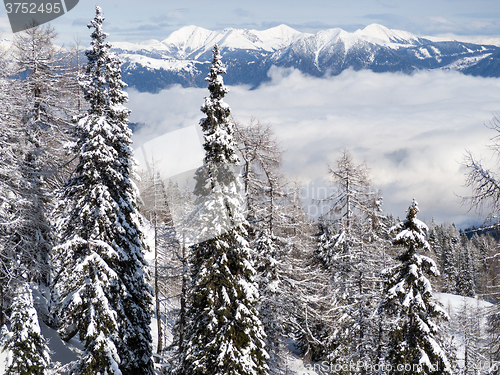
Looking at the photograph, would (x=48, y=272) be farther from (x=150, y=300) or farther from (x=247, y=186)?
(x=247, y=186)

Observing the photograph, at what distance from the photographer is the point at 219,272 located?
648 inches

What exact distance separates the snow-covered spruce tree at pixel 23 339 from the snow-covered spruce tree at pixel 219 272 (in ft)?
21.6

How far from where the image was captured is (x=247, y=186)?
2291 centimetres

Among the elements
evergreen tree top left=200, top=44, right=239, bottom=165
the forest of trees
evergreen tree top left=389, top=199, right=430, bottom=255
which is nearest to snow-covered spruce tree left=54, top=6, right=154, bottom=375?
the forest of trees

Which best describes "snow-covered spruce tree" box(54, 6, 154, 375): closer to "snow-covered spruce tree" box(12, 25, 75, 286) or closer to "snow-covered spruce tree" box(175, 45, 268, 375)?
"snow-covered spruce tree" box(175, 45, 268, 375)

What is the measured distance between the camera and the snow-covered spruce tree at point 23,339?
17.6m

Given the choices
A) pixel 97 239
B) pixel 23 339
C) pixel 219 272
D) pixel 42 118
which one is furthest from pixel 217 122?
pixel 23 339

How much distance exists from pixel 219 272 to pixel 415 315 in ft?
25.8

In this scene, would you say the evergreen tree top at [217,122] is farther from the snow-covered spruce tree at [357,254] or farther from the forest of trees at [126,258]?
the snow-covered spruce tree at [357,254]

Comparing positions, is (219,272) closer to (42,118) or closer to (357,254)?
(357,254)

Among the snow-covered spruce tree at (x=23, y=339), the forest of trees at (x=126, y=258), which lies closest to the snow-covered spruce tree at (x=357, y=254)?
the forest of trees at (x=126, y=258)

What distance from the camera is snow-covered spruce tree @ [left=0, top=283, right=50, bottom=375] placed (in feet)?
57.9

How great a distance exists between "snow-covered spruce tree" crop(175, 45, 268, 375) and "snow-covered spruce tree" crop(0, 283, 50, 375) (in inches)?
259

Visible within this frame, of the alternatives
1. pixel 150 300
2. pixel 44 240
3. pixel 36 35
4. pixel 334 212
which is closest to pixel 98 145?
pixel 150 300
